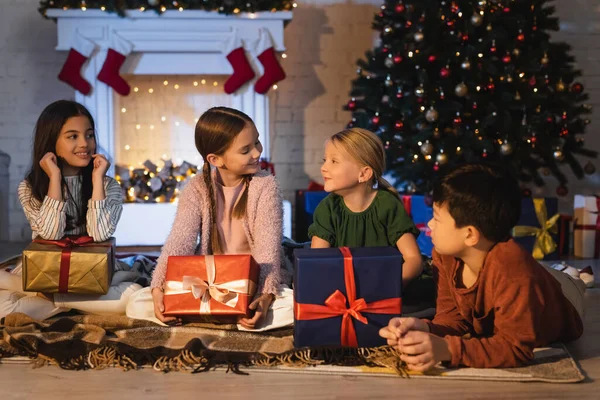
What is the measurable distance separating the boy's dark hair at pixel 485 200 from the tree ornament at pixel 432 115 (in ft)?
6.61

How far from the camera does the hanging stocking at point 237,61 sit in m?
4.92

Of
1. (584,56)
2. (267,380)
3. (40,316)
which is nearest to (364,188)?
(267,380)

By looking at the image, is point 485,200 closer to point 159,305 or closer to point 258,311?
point 258,311

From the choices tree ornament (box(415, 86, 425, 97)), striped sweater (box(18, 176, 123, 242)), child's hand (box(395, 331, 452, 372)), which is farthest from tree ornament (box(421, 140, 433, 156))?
child's hand (box(395, 331, 452, 372))

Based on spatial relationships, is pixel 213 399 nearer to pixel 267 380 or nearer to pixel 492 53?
pixel 267 380

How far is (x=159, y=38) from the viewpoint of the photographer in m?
4.90

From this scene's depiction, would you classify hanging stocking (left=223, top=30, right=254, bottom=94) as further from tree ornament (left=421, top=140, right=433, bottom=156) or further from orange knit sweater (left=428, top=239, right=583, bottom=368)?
orange knit sweater (left=428, top=239, right=583, bottom=368)

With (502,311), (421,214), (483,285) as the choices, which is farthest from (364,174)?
(421,214)

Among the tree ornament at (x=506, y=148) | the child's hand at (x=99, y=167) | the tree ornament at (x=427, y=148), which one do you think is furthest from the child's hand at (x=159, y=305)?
the tree ornament at (x=506, y=148)

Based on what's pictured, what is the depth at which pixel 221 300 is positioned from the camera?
2332mm

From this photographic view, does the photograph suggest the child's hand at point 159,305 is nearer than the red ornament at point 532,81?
Yes

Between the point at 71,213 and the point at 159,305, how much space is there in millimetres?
696

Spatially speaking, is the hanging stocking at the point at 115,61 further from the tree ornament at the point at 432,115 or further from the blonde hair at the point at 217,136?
the blonde hair at the point at 217,136

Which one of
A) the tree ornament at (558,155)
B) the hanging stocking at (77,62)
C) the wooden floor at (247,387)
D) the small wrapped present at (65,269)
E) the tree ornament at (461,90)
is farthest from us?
the hanging stocking at (77,62)
